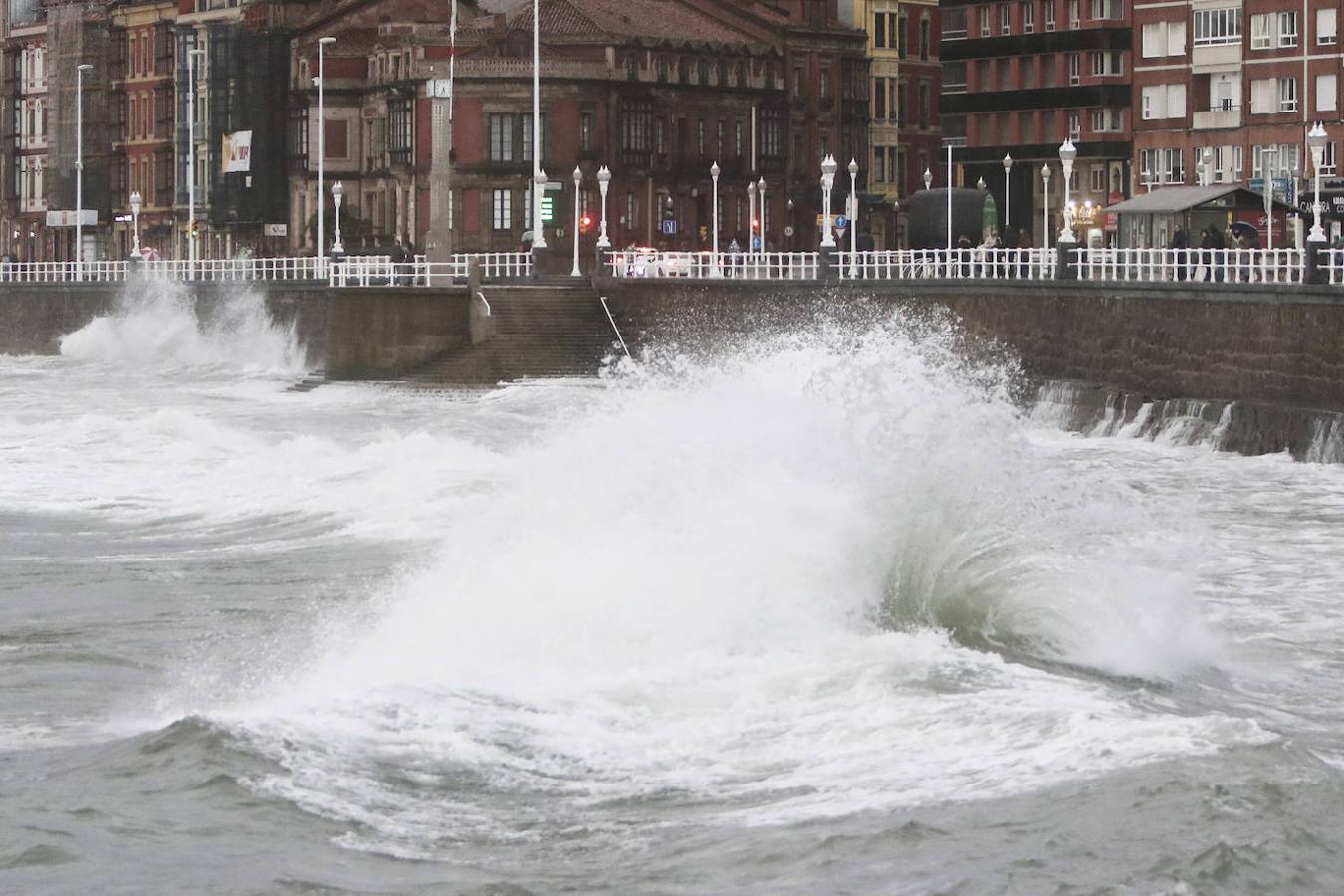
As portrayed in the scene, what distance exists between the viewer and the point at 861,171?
362ft

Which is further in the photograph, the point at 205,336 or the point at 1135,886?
the point at 205,336

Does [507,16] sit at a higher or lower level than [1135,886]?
higher

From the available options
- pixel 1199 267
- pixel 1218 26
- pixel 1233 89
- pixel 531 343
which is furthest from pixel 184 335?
pixel 1199 267

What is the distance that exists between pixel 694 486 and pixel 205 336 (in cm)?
5896

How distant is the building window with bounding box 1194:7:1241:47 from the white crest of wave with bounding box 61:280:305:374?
32387 millimetres

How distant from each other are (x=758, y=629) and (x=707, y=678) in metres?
1.35

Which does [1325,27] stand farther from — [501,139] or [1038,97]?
[501,139]

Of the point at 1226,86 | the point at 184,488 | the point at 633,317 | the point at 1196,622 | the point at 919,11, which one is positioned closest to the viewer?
the point at 1196,622

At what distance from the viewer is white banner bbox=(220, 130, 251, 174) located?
10944 centimetres

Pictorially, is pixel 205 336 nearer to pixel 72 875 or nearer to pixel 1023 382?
pixel 1023 382

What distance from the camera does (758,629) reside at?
20.8 metres

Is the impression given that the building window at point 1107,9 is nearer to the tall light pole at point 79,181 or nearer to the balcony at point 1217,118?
the balcony at point 1217,118

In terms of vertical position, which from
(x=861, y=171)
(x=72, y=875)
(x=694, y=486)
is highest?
(x=861, y=171)

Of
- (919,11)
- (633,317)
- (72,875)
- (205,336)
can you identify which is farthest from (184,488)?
(919,11)
